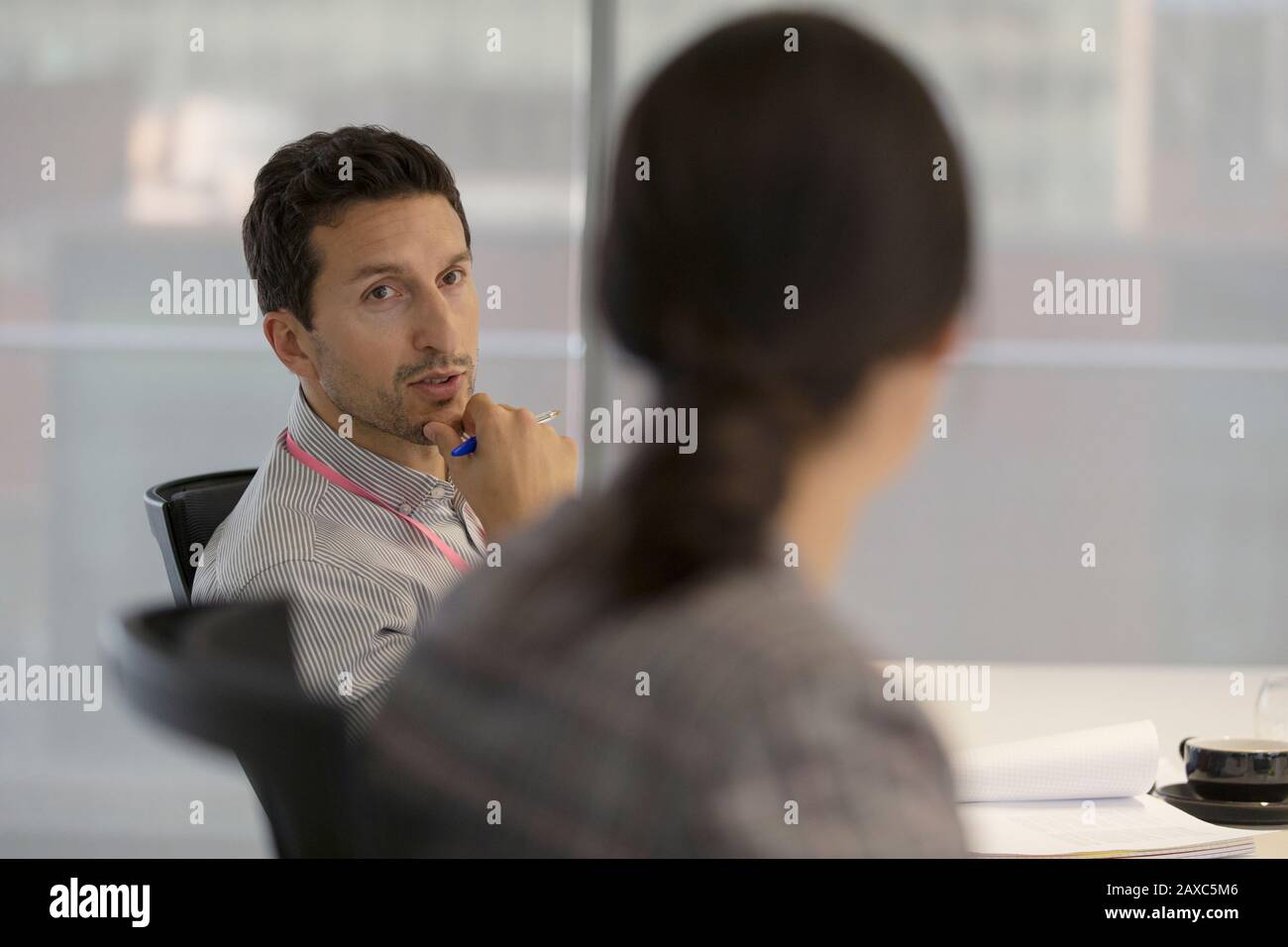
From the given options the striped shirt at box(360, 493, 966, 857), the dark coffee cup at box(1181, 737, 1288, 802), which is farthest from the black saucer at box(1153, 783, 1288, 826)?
the striped shirt at box(360, 493, 966, 857)

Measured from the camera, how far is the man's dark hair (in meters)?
1.66

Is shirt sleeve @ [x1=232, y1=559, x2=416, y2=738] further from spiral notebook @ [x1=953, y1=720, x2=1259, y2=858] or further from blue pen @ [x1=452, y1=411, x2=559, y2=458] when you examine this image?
spiral notebook @ [x1=953, y1=720, x2=1259, y2=858]

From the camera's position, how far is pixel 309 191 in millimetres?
1656

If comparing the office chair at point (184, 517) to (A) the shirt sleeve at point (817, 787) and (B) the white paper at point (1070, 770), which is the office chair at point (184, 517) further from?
(A) the shirt sleeve at point (817, 787)

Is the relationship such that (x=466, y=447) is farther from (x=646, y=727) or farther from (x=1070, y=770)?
(x=646, y=727)

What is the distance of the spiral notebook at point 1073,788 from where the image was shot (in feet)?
3.84

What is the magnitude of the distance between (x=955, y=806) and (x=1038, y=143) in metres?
4.06

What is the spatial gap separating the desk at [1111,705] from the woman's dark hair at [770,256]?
2.95 ft

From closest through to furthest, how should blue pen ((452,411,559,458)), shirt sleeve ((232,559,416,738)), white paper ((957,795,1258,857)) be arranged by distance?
white paper ((957,795,1258,857)), shirt sleeve ((232,559,416,738)), blue pen ((452,411,559,458))

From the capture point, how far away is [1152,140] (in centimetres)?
427

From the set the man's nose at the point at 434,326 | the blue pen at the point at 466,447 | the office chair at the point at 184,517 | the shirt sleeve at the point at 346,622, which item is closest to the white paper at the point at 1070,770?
the shirt sleeve at the point at 346,622

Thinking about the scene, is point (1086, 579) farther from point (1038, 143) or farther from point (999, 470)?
point (1038, 143)

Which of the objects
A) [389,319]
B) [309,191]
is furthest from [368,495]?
[309,191]

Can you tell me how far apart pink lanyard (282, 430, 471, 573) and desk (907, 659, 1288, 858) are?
1.87 ft
